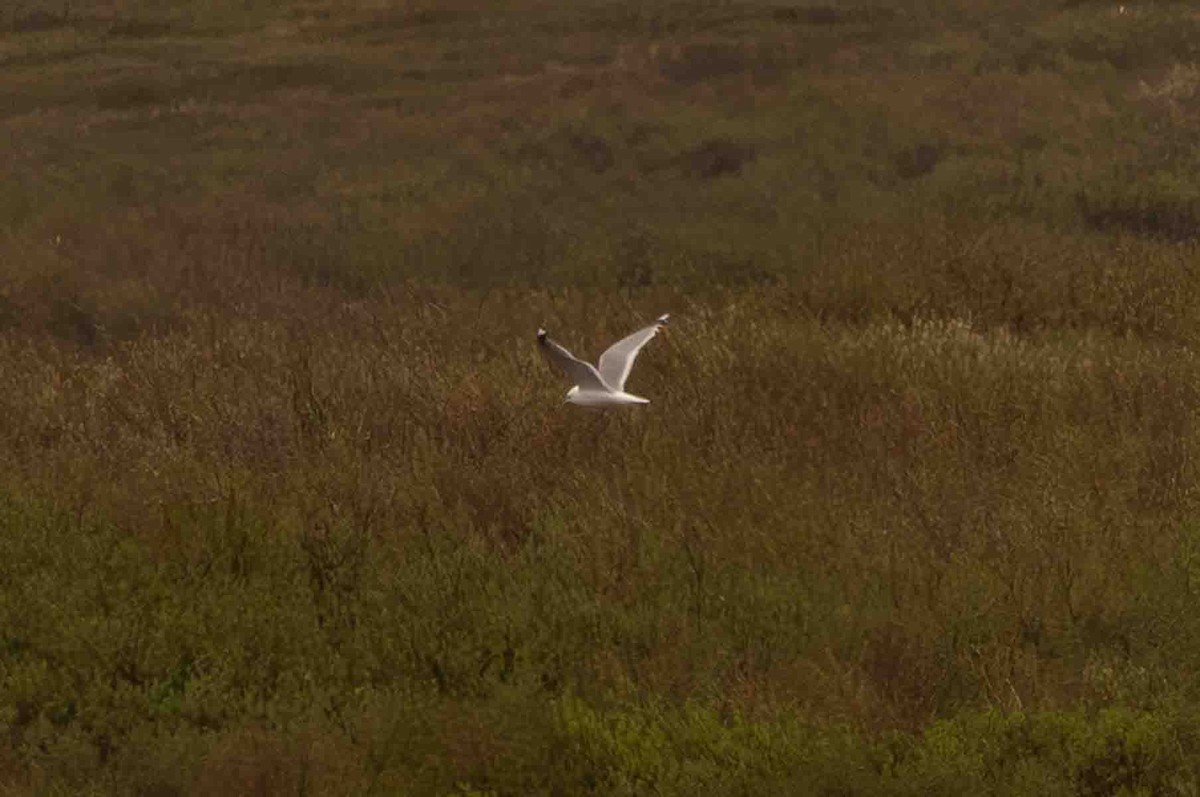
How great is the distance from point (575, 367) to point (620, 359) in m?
0.65

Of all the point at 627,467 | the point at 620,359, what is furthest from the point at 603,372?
the point at 627,467

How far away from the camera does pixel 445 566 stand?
6652mm

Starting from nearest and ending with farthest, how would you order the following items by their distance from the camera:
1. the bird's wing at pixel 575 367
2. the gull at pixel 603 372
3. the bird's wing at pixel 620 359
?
the bird's wing at pixel 575 367
the gull at pixel 603 372
the bird's wing at pixel 620 359

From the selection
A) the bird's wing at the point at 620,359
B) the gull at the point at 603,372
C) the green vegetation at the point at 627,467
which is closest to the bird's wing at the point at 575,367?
the gull at the point at 603,372

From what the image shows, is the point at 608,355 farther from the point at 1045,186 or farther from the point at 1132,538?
the point at 1045,186

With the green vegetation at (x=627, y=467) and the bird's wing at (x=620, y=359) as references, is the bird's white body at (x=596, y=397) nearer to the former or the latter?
the bird's wing at (x=620, y=359)

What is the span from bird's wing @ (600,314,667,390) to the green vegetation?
492 mm

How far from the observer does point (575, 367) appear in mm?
6340

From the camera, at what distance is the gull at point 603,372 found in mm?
6203

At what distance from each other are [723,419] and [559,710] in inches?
113

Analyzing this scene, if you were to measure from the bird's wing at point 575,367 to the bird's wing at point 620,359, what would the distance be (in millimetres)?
139

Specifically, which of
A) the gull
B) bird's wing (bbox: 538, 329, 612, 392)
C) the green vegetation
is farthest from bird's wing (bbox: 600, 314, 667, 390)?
the green vegetation

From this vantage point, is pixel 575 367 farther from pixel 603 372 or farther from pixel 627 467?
pixel 627 467

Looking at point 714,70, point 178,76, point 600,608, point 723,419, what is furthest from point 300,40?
point 600,608
